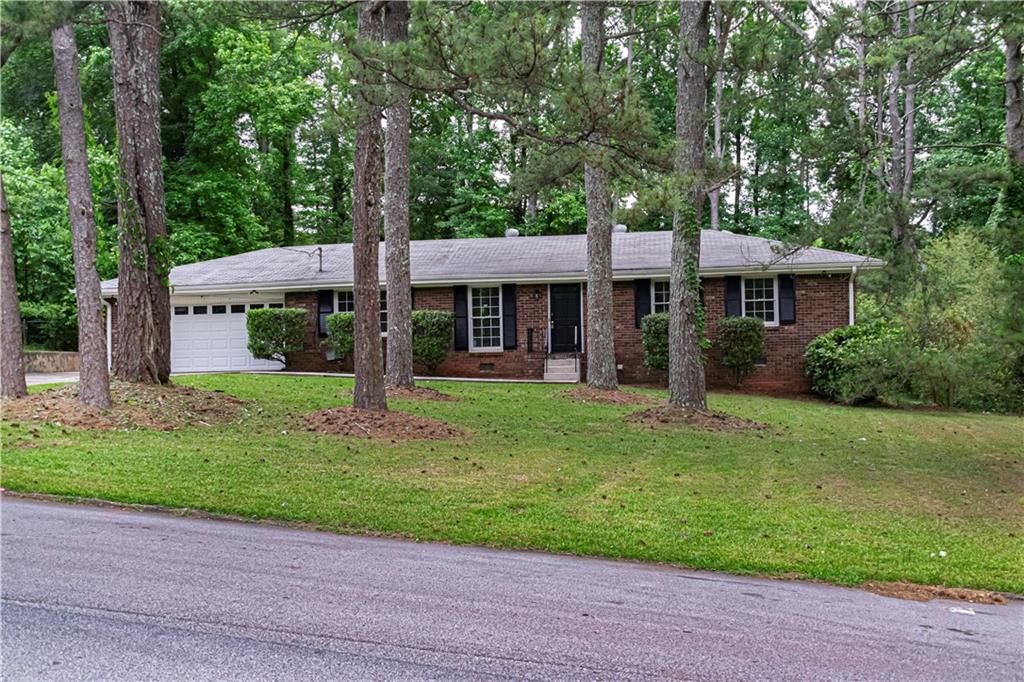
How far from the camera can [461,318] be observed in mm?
18484

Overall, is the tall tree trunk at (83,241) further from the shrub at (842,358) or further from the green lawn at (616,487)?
the shrub at (842,358)

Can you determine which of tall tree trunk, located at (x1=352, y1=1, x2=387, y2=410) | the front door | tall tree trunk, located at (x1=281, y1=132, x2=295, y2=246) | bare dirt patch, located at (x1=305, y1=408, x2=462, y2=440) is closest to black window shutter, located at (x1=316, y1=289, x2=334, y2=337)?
the front door

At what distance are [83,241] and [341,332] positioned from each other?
8.95 m

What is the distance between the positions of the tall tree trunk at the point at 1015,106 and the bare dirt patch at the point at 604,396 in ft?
22.3

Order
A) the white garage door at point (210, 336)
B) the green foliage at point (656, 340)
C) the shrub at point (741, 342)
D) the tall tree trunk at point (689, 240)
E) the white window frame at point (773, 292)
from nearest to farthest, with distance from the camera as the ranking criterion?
the tall tree trunk at point (689, 240)
the shrub at point (741, 342)
the green foliage at point (656, 340)
the white window frame at point (773, 292)
the white garage door at point (210, 336)

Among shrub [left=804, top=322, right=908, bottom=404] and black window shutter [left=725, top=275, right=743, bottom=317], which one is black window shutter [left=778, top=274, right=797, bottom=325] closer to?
shrub [left=804, top=322, right=908, bottom=404]

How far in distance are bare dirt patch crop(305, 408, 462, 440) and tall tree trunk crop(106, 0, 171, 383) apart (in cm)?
277

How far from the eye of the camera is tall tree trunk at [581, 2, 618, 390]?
14.2 metres

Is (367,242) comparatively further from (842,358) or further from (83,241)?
(842,358)

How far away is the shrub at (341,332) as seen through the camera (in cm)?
1780

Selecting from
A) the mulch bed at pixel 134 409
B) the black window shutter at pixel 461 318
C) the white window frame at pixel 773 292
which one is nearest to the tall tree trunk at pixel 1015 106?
the white window frame at pixel 773 292

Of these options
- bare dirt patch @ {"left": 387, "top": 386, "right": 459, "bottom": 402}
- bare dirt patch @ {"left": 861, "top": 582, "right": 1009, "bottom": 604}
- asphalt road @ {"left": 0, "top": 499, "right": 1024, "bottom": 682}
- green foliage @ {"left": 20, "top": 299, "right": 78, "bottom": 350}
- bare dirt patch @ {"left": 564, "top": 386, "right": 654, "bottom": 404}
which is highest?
green foliage @ {"left": 20, "top": 299, "right": 78, "bottom": 350}

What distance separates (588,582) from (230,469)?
4151 millimetres

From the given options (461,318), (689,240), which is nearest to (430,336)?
(461,318)
